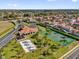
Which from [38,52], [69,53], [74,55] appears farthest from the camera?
[38,52]

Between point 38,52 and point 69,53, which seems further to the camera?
point 38,52

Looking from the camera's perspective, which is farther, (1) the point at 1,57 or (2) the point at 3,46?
(2) the point at 3,46

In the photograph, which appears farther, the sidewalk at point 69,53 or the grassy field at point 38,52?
the grassy field at point 38,52

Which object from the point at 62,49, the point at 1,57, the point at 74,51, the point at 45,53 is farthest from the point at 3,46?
the point at 74,51

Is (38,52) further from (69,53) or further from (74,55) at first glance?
(74,55)

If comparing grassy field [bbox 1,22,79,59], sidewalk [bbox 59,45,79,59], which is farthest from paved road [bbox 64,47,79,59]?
grassy field [bbox 1,22,79,59]

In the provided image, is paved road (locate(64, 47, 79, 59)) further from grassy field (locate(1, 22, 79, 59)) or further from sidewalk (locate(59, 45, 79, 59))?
grassy field (locate(1, 22, 79, 59))

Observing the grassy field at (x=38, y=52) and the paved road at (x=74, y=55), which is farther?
the grassy field at (x=38, y=52)

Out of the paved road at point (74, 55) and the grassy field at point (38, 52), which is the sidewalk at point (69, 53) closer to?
the paved road at point (74, 55)

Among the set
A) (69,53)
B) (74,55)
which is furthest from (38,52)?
(74,55)

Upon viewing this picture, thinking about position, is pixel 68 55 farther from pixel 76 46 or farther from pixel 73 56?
pixel 76 46

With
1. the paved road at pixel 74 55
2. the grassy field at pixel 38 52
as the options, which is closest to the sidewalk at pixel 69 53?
the paved road at pixel 74 55
